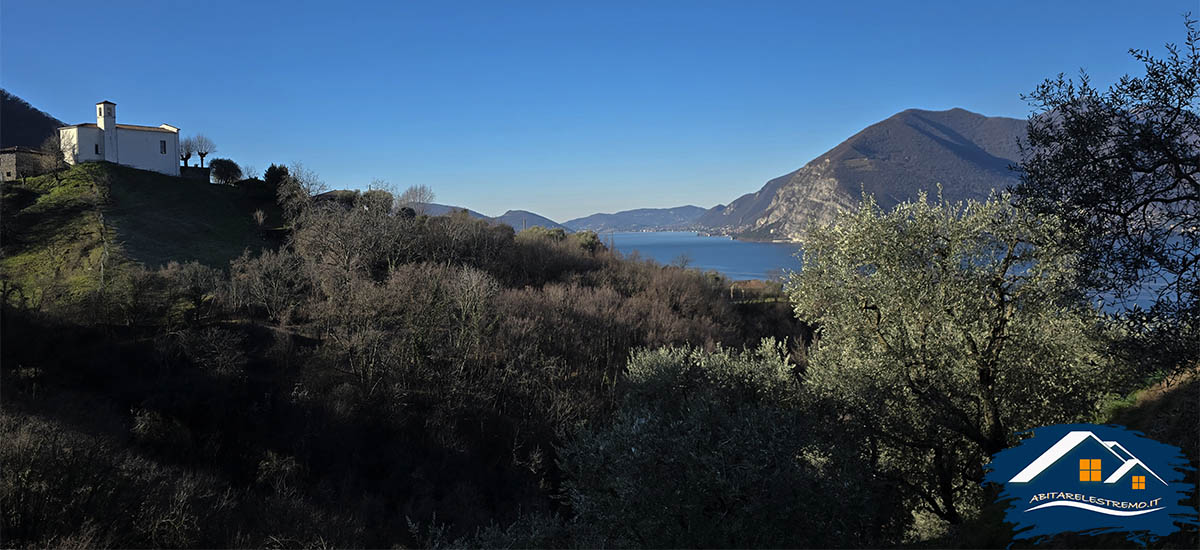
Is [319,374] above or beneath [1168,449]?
beneath

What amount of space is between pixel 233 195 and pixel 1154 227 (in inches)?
2698

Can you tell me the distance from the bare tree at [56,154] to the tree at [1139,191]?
69.0 meters

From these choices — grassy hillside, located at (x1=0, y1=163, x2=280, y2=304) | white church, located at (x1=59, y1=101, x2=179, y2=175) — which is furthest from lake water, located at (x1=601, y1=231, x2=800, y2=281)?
white church, located at (x1=59, y1=101, x2=179, y2=175)

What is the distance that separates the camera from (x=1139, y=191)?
865 cm

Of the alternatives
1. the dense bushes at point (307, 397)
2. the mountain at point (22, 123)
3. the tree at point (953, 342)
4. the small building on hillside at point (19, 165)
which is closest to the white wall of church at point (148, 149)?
the small building on hillside at point (19, 165)

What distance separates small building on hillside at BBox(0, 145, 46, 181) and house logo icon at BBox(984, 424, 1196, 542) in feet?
237

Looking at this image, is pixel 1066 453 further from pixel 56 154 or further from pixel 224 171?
pixel 224 171

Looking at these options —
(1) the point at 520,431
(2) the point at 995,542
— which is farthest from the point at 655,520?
(1) the point at 520,431

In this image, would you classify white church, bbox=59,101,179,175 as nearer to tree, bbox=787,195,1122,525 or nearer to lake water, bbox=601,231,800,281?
lake water, bbox=601,231,800,281

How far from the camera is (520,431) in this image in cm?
3316

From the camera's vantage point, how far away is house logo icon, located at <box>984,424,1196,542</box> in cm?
825

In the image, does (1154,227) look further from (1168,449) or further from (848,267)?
(848,267)

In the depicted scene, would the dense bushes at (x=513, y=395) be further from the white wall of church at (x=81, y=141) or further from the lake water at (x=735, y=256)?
→ the lake water at (x=735, y=256)

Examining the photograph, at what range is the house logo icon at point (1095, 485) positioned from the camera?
8250 millimetres
